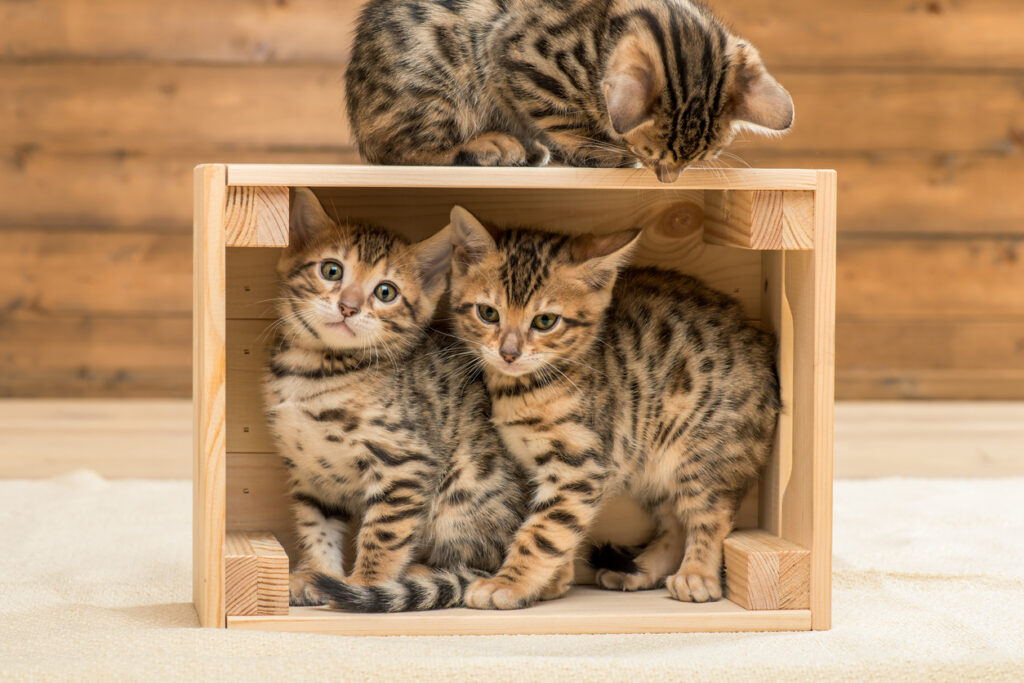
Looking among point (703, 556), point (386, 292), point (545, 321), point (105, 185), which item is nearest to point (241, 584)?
point (386, 292)

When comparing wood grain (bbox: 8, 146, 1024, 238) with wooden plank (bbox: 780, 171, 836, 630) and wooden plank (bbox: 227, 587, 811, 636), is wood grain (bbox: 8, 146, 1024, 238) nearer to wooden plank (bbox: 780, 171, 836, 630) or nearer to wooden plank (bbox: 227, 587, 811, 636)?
wooden plank (bbox: 780, 171, 836, 630)

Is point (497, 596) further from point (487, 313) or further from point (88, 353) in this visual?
point (88, 353)

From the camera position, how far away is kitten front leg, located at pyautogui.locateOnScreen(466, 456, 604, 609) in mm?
1567

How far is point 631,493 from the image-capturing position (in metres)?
1.78

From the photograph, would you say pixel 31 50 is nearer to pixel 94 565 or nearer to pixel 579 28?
pixel 94 565

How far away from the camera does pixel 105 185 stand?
11.5ft

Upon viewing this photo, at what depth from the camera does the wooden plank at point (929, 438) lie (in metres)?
2.84

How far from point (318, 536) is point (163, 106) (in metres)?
2.21

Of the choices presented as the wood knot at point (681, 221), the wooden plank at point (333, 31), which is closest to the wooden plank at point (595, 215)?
the wood knot at point (681, 221)

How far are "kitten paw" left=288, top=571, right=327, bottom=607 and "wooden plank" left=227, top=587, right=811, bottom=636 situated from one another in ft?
0.07

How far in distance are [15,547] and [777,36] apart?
265cm

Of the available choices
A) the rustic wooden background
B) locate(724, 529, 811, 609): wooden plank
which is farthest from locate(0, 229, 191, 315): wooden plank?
locate(724, 529, 811, 609): wooden plank

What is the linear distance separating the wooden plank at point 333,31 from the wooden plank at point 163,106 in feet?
0.15

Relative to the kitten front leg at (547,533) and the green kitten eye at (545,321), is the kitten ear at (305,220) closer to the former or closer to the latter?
the green kitten eye at (545,321)
